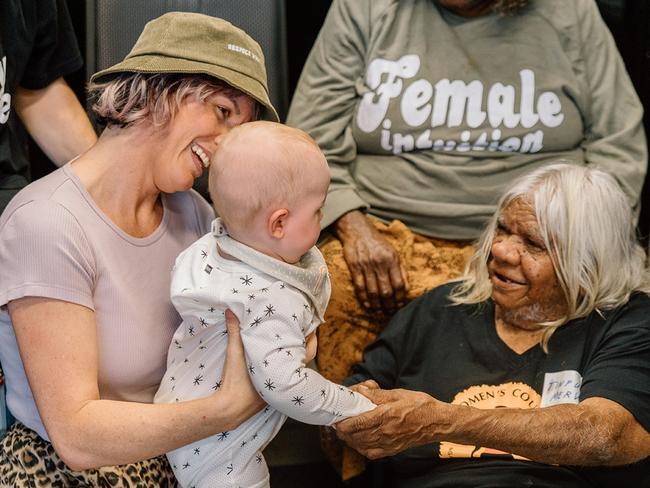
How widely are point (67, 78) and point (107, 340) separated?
60.8 inches

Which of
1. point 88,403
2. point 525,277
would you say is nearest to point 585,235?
point 525,277

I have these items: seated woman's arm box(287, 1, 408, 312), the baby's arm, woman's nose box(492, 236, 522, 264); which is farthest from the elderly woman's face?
the baby's arm

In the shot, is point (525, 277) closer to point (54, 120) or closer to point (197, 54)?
point (197, 54)

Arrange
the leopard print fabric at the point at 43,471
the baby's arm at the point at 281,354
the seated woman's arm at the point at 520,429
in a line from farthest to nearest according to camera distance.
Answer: the seated woman's arm at the point at 520,429 < the leopard print fabric at the point at 43,471 < the baby's arm at the point at 281,354

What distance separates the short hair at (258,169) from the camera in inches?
57.6

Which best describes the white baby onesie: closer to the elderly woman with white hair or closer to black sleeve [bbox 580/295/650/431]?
the elderly woman with white hair

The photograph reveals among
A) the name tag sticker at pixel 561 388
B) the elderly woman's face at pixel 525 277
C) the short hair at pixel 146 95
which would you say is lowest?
the name tag sticker at pixel 561 388

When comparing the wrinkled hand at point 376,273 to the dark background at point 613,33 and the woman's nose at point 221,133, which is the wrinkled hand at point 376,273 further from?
the dark background at point 613,33

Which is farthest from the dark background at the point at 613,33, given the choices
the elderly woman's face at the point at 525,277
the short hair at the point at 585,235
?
the elderly woman's face at the point at 525,277

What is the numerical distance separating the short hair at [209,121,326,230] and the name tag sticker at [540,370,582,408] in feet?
2.47

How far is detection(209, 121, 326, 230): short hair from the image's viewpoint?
146 centimetres

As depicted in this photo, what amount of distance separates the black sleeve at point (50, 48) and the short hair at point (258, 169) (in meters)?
0.76

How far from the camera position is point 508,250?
200 centimetres

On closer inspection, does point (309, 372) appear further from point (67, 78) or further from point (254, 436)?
point (67, 78)
